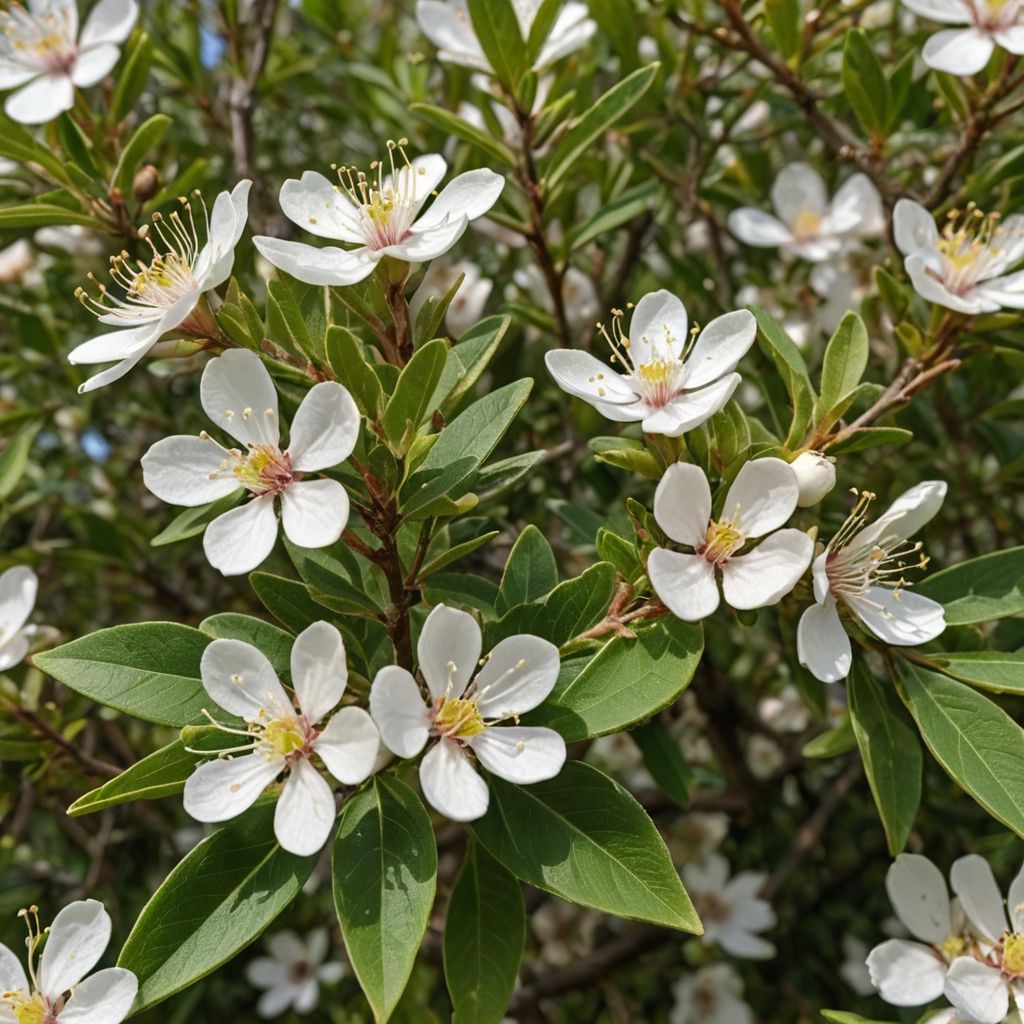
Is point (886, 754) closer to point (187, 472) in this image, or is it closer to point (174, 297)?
point (187, 472)

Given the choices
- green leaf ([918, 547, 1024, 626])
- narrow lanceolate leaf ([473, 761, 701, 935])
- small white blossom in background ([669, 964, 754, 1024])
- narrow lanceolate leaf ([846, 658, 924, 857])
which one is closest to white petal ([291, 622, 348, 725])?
narrow lanceolate leaf ([473, 761, 701, 935])

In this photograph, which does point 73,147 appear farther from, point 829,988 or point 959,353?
point 829,988

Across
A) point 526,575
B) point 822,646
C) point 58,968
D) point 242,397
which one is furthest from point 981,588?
point 58,968

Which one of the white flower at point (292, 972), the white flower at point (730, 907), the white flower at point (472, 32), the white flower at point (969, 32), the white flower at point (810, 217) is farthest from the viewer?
the white flower at point (292, 972)

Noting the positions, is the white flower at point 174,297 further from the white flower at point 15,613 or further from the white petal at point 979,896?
the white petal at point 979,896

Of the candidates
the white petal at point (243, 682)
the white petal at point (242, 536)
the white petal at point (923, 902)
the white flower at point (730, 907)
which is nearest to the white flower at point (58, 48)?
the white petal at point (242, 536)

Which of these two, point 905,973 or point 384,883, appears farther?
point 905,973
